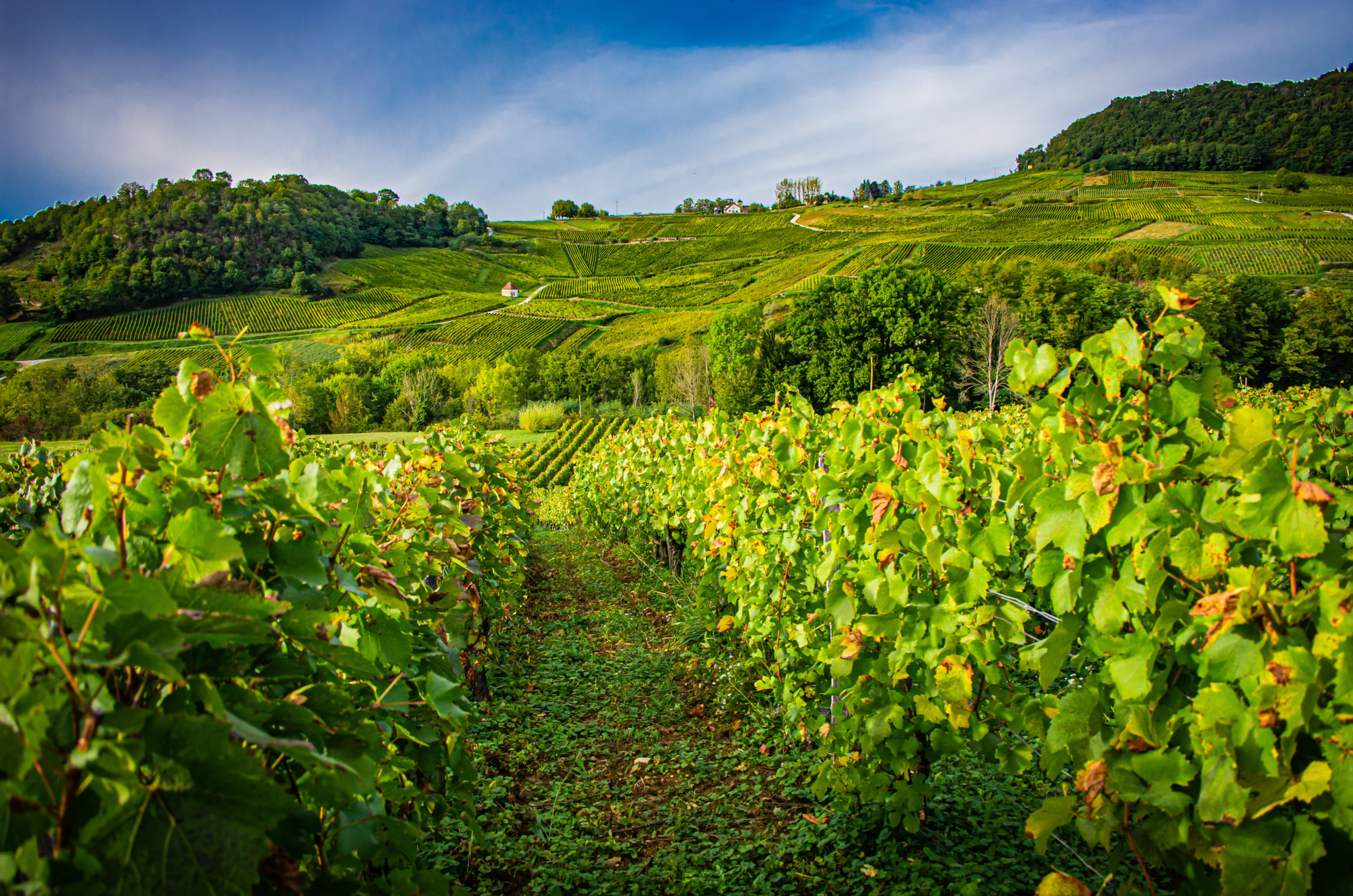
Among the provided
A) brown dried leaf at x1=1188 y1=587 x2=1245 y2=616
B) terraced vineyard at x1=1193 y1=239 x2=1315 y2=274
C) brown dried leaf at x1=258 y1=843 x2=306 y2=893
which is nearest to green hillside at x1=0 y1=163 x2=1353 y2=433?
terraced vineyard at x1=1193 y1=239 x2=1315 y2=274

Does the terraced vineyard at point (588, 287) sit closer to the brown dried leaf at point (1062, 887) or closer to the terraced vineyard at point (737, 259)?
the terraced vineyard at point (737, 259)

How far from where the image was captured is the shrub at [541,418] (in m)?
54.5

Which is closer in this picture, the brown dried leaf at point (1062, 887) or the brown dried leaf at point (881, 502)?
the brown dried leaf at point (1062, 887)

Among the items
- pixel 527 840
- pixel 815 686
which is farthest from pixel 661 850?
pixel 815 686

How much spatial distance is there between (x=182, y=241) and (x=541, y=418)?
7307 cm

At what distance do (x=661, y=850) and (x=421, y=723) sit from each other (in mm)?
1768

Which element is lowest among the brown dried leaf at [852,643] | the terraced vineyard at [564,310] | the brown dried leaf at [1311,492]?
the brown dried leaf at [852,643]

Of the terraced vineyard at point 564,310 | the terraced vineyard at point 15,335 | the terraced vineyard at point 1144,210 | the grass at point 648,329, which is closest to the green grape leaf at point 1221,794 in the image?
the grass at point 648,329

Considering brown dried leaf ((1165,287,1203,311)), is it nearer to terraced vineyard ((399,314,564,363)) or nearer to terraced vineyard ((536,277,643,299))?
terraced vineyard ((399,314,564,363))

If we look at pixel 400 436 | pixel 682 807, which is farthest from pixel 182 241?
pixel 682 807

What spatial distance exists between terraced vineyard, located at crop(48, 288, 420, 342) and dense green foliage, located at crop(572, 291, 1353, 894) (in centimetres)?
8996

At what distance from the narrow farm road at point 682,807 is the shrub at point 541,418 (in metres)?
49.5

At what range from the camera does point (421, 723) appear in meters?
2.21

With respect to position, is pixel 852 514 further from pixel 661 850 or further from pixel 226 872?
pixel 226 872
